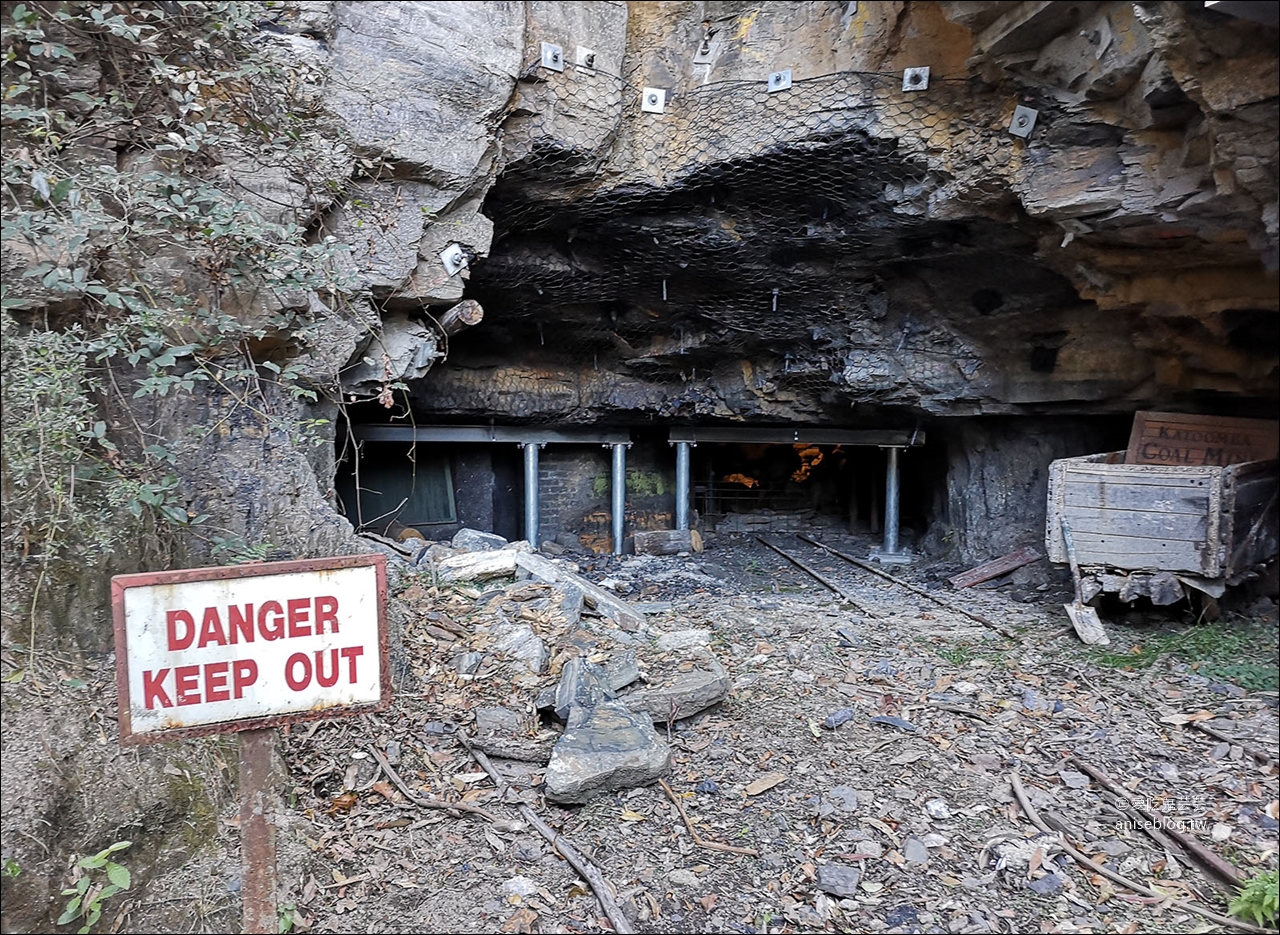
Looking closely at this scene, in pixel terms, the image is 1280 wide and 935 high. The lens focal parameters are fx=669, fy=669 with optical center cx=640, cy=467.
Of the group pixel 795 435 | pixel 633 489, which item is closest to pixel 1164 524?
pixel 795 435

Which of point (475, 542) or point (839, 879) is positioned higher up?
point (475, 542)

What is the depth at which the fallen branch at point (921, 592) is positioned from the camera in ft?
20.9

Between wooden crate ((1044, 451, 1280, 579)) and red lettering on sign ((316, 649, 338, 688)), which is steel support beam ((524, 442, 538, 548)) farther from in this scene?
red lettering on sign ((316, 649, 338, 688))

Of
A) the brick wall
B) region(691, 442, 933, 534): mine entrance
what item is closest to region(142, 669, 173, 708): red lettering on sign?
the brick wall

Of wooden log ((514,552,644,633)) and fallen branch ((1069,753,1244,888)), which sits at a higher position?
wooden log ((514,552,644,633))

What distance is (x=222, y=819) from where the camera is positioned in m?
2.58

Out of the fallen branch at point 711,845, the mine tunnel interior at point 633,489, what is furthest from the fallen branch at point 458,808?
the mine tunnel interior at point 633,489

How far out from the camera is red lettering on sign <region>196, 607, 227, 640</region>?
71.1 inches

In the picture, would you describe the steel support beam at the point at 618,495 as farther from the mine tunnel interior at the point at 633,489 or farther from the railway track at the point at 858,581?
the railway track at the point at 858,581

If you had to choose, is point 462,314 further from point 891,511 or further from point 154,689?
point 891,511

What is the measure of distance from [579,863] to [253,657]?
1656 millimetres

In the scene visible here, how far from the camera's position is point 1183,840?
9.95 ft


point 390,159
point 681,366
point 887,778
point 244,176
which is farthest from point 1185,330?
point 244,176

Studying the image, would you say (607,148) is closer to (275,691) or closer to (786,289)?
(786,289)
